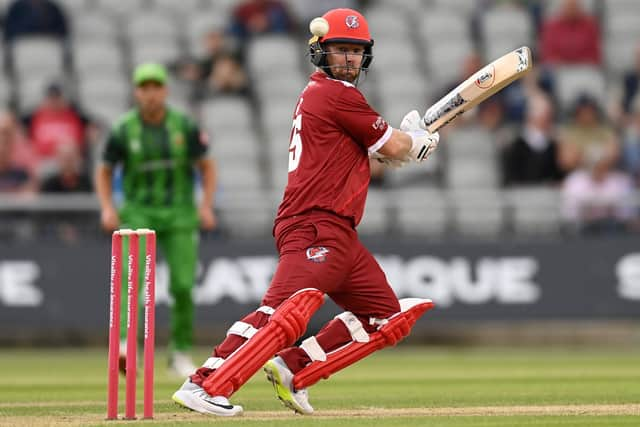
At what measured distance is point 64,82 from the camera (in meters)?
18.5

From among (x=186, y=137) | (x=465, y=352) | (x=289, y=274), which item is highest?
(x=186, y=137)

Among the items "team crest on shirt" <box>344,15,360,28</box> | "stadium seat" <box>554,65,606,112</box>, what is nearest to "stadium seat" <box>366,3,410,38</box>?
"stadium seat" <box>554,65,606,112</box>

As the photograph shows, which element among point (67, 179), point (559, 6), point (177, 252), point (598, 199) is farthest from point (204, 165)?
point (559, 6)

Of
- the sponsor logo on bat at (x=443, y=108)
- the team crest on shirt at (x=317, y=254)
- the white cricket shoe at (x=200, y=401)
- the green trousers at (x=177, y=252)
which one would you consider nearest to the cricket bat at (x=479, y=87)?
the sponsor logo on bat at (x=443, y=108)

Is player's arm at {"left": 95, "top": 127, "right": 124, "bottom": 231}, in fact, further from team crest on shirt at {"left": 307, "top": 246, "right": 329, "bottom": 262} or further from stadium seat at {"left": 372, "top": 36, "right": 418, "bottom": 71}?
stadium seat at {"left": 372, "top": 36, "right": 418, "bottom": 71}

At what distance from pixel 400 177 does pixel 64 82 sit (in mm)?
4347

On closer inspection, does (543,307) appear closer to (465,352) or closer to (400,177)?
(465,352)

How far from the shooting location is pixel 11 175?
16.4 meters

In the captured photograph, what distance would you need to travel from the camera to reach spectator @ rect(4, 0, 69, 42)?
18719 millimetres

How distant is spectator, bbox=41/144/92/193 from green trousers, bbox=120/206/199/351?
3839 mm

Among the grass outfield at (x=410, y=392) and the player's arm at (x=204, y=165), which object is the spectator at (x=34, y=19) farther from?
the player's arm at (x=204, y=165)

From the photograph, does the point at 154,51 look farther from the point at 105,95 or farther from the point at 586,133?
the point at 586,133

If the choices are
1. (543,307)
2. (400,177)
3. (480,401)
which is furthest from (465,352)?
(480,401)

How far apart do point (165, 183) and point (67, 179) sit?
13.1 ft
